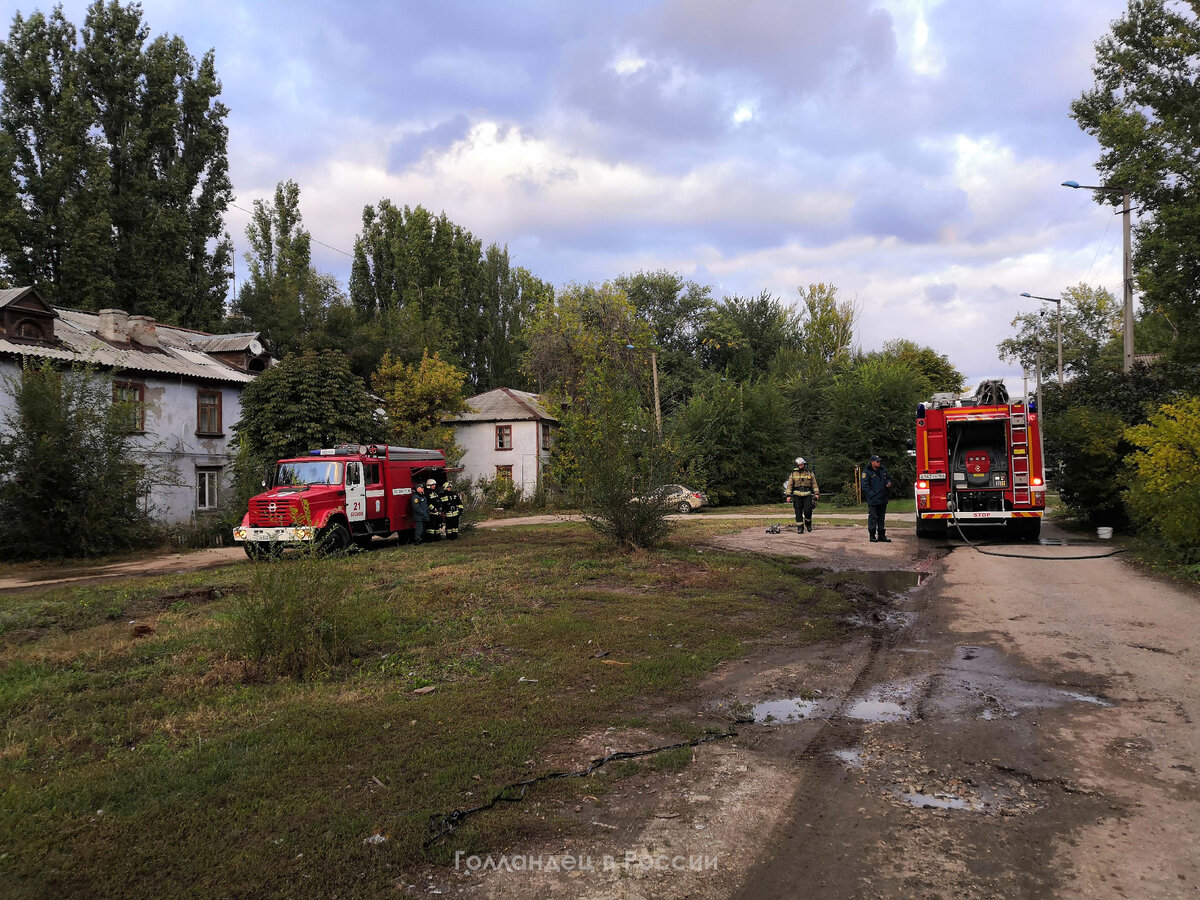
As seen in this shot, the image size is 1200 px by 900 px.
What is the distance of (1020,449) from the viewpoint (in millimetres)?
16328

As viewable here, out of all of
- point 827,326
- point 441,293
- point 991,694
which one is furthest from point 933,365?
point 991,694

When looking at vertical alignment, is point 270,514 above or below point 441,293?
below

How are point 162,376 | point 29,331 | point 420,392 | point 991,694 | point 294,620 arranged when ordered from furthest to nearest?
point 420,392 → point 162,376 → point 29,331 → point 294,620 → point 991,694

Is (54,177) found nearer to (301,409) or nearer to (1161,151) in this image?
(301,409)

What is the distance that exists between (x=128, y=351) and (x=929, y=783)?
30.0 m

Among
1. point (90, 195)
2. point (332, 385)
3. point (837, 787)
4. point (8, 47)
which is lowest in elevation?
point (837, 787)

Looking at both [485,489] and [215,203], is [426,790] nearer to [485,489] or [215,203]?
[485,489]

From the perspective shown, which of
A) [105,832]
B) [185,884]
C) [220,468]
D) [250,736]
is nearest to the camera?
[185,884]

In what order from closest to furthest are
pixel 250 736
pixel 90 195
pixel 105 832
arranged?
pixel 105 832, pixel 250 736, pixel 90 195

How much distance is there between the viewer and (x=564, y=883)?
10.9 feet

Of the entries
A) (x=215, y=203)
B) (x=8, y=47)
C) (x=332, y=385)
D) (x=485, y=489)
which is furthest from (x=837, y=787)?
(x=8, y=47)

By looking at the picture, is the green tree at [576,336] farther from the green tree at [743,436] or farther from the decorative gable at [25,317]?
the decorative gable at [25,317]

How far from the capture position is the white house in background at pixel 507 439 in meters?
44.0

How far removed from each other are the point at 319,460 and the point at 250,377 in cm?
1483
